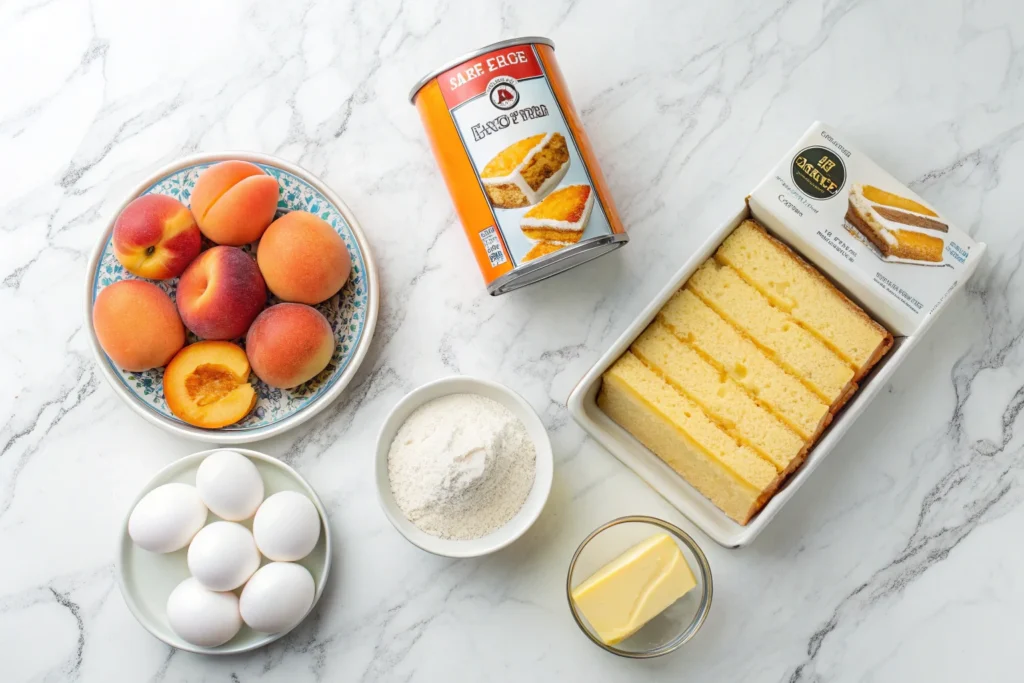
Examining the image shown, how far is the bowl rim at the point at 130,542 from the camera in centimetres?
119

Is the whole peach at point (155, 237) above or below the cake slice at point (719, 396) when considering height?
above

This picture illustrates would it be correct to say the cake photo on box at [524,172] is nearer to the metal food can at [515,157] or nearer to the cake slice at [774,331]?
the metal food can at [515,157]

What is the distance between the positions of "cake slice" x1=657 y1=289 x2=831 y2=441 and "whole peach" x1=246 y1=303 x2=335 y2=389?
0.57 m

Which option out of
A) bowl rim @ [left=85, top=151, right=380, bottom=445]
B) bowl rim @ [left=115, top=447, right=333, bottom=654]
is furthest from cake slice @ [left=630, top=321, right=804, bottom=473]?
bowl rim @ [left=115, top=447, right=333, bottom=654]

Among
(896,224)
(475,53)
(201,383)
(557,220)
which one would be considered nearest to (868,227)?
(896,224)

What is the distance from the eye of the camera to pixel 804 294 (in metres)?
1.16

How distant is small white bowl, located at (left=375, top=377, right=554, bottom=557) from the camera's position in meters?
1.14

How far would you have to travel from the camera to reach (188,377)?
3.90 ft

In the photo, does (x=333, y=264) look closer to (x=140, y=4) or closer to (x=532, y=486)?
(x=532, y=486)

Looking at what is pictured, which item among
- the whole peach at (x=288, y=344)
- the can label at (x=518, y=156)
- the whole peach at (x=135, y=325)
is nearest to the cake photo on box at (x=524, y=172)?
the can label at (x=518, y=156)

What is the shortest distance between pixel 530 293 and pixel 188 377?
606mm

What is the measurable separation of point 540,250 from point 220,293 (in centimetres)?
52

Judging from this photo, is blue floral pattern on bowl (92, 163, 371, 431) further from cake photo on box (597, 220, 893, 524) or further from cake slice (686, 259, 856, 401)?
cake slice (686, 259, 856, 401)

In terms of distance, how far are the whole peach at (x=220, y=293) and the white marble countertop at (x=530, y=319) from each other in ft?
0.74
